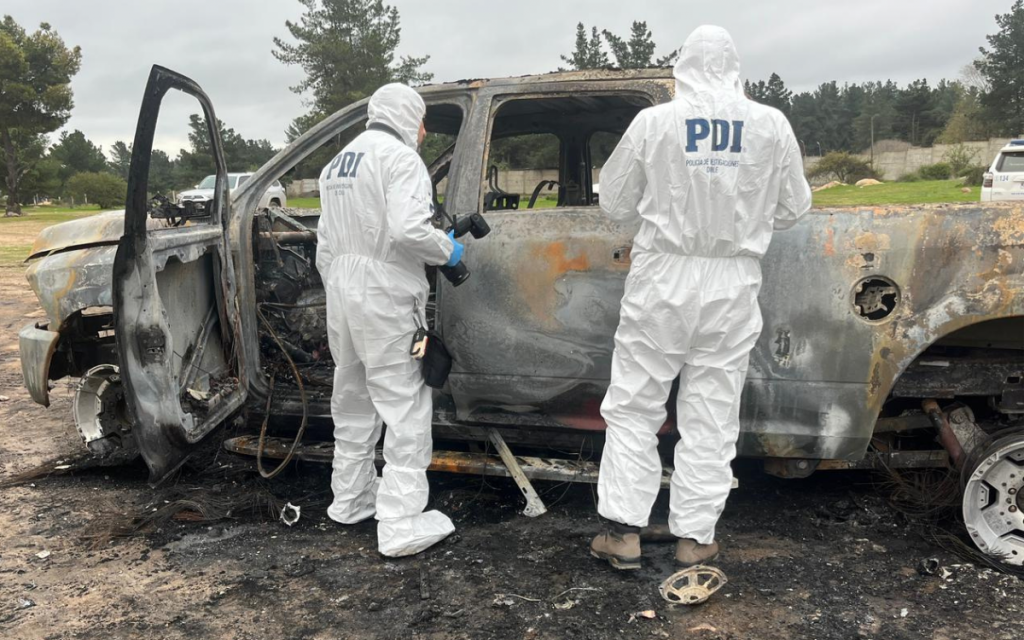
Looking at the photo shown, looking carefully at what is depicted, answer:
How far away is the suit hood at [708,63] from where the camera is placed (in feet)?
8.64

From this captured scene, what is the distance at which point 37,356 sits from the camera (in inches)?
140

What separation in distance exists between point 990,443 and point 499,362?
76.6 inches

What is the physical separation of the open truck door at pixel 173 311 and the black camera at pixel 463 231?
121cm

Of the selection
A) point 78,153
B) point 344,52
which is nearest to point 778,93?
point 344,52

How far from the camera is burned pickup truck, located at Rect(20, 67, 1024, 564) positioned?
2805 mm

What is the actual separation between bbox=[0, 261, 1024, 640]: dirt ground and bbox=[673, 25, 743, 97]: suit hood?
72.0 inches

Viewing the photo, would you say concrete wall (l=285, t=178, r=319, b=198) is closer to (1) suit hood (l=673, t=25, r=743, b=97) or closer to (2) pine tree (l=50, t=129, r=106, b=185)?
(1) suit hood (l=673, t=25, r=743, b=97)

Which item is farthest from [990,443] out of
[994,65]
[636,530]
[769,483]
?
[994,65]

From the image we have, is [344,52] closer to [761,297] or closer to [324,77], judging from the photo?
[324,77]

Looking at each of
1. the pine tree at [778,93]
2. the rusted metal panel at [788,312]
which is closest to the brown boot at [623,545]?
the rusted metal panel at [788,312]

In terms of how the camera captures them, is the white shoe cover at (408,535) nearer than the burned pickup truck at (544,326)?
No

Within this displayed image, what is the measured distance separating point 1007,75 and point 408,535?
146 feet

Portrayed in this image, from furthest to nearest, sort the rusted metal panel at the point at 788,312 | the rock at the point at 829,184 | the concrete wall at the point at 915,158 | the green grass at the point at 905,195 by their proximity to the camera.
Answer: the concrete wall at the point at 915,158 < the rock at the point at 829,184 < the green grass at the point at 905,195 < the rusted metal panel at the point at 788,312

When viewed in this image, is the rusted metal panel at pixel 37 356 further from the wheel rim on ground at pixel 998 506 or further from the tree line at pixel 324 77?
the tree line at pixel 324 77
